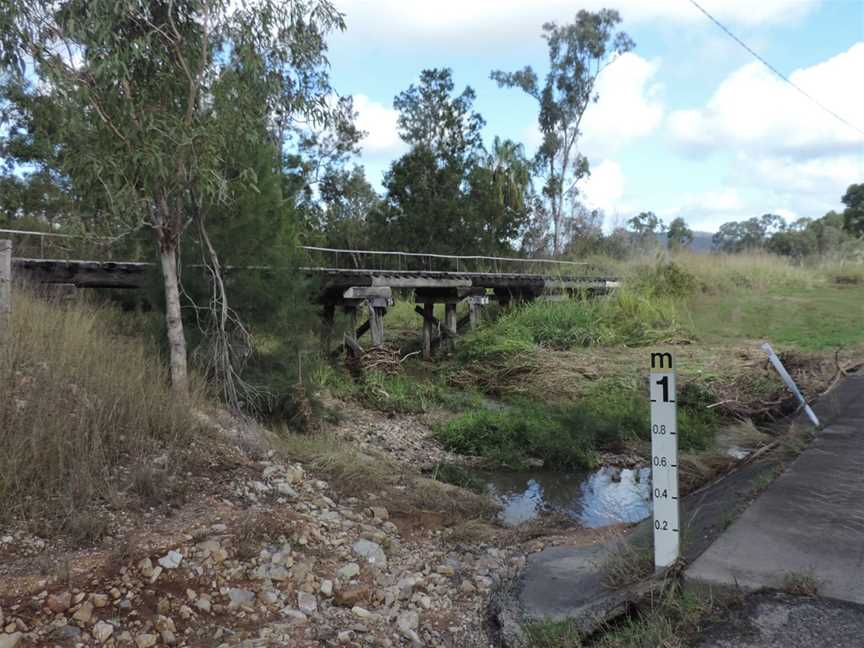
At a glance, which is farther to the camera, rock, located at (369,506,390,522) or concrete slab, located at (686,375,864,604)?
rock, located at (369,506,390,522)

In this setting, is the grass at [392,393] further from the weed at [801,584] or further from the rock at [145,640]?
the weed at [801,584]

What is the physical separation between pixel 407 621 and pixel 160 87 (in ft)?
17.2

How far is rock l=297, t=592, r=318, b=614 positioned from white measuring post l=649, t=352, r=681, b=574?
6.60 feet

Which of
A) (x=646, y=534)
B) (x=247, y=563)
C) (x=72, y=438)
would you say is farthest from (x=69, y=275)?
(x=646, y=534)

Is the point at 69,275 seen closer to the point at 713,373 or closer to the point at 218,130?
the point at 218,130

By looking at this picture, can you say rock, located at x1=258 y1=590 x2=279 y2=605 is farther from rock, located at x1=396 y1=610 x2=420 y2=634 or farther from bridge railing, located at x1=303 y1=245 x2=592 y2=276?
bridge railing, located at x1=303 y1=245 x2=592 y2=276

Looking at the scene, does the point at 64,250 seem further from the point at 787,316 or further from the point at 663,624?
the point at 787,316

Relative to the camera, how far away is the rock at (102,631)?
345cm

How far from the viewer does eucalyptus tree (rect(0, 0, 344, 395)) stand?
578 centimetres

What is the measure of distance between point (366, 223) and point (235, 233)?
24.7 m

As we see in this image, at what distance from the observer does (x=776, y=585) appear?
3.87 metres

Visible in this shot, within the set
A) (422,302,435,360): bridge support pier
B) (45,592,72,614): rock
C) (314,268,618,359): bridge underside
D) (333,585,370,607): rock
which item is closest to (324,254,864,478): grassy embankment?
(422,302,435,360): bridge support pier

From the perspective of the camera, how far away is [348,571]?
4.61 meters

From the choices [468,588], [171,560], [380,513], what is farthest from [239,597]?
[380,513]
